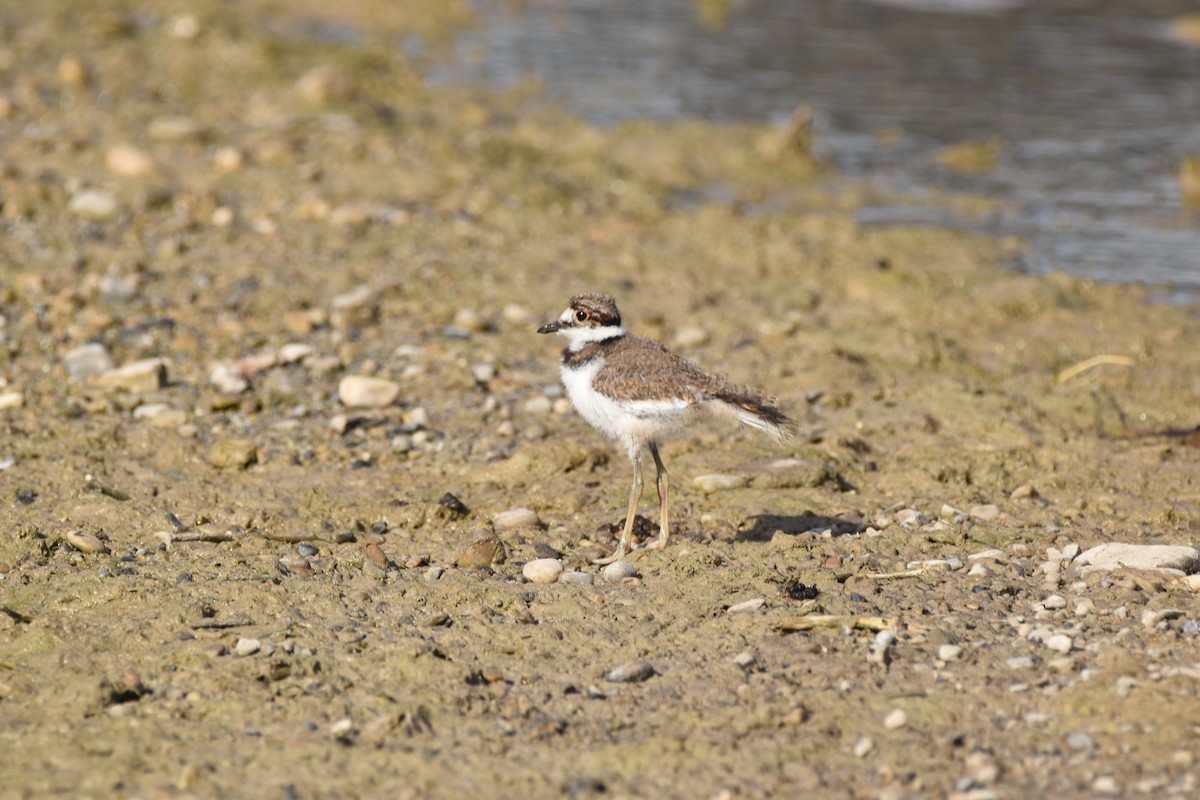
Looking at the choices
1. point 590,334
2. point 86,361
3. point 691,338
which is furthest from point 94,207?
point 590,334

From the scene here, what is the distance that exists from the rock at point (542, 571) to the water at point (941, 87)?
18.4 ft

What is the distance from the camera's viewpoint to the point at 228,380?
7582 mm

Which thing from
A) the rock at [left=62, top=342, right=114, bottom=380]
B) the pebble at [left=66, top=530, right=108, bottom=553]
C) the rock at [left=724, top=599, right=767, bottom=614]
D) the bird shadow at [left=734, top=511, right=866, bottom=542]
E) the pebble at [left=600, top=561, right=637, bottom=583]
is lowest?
the bird shadow at [left=734, top=511, right=866, bottom=542]

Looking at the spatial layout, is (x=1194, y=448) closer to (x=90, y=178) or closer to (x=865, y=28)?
(x=90, y=178)

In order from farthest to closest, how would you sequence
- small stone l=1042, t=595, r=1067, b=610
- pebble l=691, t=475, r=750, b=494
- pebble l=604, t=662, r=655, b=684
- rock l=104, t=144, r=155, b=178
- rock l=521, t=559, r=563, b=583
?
rock l=104, t=144, r=155, b=178 < pebble l=691, t=475, r=750, b=494 < rock l=521, t=559, r=563, b=583 < small stone l=1042, t=595, r=1067, b=610 < pebble l=604, t=662, r=655, b=684

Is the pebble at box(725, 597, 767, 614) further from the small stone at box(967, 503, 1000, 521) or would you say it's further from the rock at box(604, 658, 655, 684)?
the small stone at box(967, 503, 1000, 521)

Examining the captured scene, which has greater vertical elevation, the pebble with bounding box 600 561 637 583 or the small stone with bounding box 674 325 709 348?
the small stone with bounding box 674 325 709 348

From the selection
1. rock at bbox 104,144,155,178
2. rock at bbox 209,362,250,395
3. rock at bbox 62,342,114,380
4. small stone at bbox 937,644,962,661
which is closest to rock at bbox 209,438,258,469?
rock at bbox 209,362,250,395

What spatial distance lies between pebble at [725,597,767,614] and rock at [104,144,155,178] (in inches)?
273

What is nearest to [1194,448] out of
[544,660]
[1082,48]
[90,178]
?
[544,660]

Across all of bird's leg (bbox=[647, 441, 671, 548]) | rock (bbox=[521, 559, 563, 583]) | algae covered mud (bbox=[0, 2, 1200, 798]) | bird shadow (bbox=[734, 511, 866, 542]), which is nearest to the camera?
algae covered mud (bbox=[0, 2, 1200, 798])

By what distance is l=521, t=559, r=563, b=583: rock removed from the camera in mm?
5613

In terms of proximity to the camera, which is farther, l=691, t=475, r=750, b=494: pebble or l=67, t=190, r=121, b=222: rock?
l=67, t=190, r=121, b=222: rock

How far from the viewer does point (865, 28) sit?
58.0 ft
